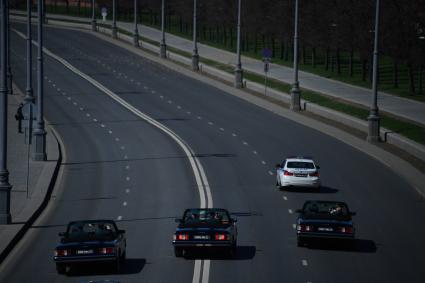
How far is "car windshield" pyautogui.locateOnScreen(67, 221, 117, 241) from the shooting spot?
26.5 meters

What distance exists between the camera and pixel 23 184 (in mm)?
42562

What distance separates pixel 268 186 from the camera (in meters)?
43.2

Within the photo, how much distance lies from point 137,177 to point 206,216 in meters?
16.0

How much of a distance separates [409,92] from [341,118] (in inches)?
826

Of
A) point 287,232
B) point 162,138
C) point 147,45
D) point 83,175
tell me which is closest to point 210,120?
point 162,138

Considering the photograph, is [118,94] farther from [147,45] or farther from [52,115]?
[147,45]

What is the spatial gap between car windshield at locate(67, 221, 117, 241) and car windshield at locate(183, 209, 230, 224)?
246cm

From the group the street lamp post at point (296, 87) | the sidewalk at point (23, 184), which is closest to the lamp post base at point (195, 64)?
the street lamp post at point (296, 87)

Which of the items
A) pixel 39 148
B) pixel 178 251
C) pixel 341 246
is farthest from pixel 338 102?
pixel 178 251

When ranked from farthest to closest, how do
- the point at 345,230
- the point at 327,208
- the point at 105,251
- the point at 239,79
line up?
the point at 239,79, the point at 327,208, the point at 345,230, the point at 105,251

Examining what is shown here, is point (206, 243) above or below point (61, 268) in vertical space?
above

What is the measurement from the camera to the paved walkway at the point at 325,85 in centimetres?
6931

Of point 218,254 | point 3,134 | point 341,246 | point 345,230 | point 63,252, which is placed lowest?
point 341,246

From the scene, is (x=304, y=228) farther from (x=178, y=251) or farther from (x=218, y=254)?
(x=178, y=251)
